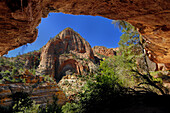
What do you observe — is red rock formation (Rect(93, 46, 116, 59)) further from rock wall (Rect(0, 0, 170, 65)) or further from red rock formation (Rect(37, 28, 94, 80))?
rock wall (Rect(0, 0, 170, 65))

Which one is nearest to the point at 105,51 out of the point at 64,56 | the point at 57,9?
the point at 64,56

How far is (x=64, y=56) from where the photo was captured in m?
31.5

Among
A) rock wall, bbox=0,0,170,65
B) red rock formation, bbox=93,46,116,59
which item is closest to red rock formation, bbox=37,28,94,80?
red rock formation, bbox=93,46,116,59

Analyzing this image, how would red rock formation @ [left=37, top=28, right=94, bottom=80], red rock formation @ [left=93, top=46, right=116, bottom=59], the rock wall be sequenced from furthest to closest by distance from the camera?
red rock formation @ [left=93, top=46, right=116, bottom=59] → red rock formation @ [left=37, top=28, right=94, bottom=80] → the rock wall

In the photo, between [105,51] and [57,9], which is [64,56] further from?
[105,51]

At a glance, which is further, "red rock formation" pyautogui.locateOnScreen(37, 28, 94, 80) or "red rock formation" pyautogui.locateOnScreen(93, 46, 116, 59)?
"red rock formation" pyautogui.locateOnScreen(93, 46, 116, 59)

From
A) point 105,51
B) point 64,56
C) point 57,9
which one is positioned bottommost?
point 57,9

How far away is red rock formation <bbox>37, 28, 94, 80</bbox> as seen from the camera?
28.3m

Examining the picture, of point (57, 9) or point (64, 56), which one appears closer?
point (57, 9)

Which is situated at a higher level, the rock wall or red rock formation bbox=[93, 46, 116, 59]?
red rock formation bbox=[93, 46, 116, 59]

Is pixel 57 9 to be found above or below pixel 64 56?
below

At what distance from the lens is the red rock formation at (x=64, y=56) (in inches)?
1112

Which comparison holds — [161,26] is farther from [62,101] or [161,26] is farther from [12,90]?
[12,90]

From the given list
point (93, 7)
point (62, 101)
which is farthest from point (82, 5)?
point (62, 101)
